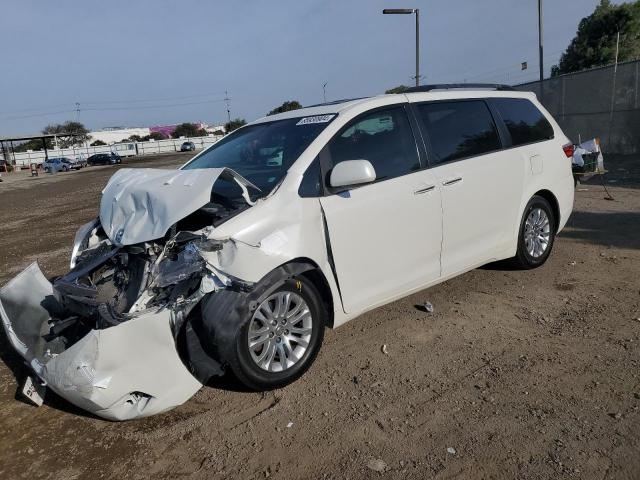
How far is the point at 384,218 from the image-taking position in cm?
396

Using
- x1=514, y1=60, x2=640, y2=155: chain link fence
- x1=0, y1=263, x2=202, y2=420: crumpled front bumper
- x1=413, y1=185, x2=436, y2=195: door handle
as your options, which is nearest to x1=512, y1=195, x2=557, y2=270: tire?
x1=413, y1=185, x2=436, y2=195: door handle

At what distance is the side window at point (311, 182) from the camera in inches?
145

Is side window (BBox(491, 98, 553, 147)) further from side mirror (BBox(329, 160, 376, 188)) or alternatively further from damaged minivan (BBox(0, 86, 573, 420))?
side mirror (BBox(329, 160, 376, 188))

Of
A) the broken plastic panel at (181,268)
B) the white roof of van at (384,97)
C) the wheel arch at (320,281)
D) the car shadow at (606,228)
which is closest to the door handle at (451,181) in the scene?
the white roof of van at (384,97)

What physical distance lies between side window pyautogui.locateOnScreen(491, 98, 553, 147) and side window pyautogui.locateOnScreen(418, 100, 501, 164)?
252mm

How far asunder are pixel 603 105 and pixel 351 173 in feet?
48.5

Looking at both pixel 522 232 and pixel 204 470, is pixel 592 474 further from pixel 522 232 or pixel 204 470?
pixel 522 232

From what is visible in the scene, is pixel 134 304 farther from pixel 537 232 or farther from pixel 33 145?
pixel 33 145

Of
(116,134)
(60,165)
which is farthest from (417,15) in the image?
(116,134)

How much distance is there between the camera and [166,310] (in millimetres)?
3094

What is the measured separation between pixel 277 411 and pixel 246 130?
105 inches

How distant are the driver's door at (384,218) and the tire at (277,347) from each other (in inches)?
10.8

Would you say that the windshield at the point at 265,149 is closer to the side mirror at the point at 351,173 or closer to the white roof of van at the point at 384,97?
the white roof of van at the point at 384,97

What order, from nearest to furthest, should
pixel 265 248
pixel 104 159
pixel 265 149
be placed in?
1. pixel 265 248
2. pixel 265 149
3. pixel 104 159
